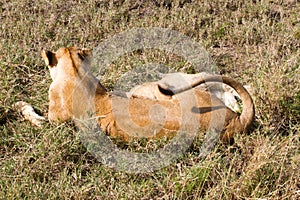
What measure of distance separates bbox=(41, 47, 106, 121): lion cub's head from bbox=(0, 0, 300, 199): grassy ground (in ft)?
0.44

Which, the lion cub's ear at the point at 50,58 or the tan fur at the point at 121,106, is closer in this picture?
the tan fur at the point at 121,106

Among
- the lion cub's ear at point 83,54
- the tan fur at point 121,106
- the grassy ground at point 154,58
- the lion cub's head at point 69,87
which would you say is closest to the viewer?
the grassy ground at point 154,58

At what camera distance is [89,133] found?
13.4 feet

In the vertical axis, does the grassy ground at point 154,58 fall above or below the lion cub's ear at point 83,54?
below

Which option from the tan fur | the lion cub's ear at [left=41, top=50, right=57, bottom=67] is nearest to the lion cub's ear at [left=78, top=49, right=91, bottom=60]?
the tan fur

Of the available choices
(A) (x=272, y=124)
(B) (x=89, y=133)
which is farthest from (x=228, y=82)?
(B) (x=89, y=133)

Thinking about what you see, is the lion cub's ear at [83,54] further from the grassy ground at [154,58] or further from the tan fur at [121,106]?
the grassy ground at [154,58]

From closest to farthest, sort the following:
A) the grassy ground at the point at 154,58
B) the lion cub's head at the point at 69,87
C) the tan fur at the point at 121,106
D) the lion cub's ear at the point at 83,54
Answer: the grassy ground at the point at 154,58 → the tan fur at the point at 121,106 → the lion cub's head at the point at 69,87 → the lion cub's ear at the point at 83,54

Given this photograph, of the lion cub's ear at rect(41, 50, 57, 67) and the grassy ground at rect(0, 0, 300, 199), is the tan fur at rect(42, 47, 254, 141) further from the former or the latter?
the grassy ground at rect(0, 0, 300, 199)

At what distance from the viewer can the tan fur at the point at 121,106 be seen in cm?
407

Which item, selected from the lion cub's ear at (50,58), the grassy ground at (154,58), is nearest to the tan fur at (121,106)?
the lion cub's ear at (50,58)

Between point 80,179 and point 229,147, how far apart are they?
111cm

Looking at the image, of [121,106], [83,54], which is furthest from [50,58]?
[121,106]

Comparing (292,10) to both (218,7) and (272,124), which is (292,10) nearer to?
(218,7)
